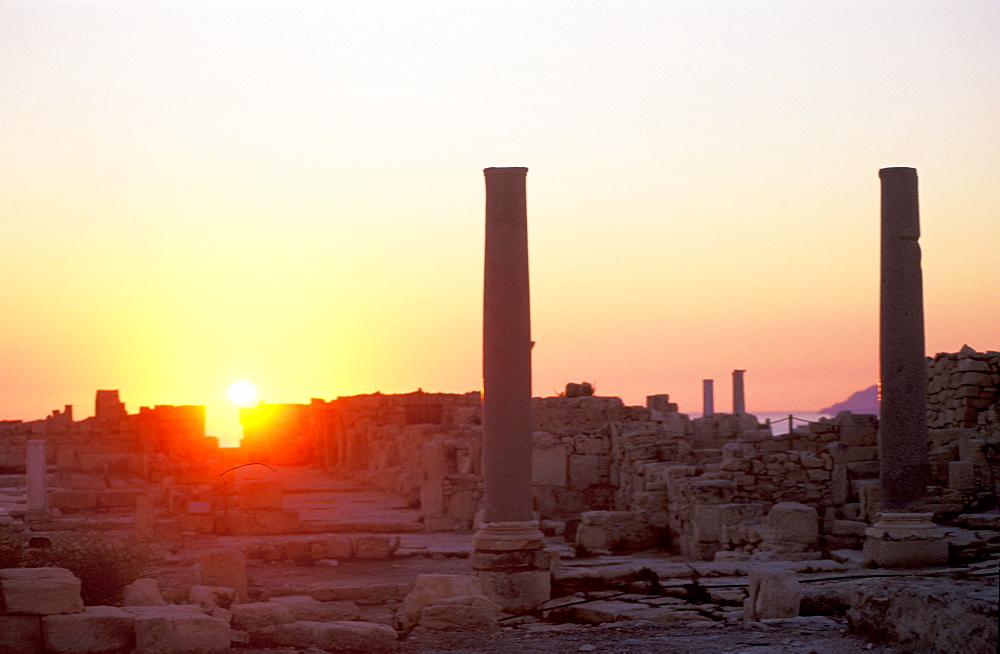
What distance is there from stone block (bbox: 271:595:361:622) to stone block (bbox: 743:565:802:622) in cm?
406

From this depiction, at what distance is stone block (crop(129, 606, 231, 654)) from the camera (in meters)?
8.83

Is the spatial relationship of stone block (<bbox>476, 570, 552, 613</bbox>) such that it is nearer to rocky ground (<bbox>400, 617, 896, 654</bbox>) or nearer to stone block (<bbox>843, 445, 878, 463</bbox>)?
rocky ground (<bbox>400, 617, 896, 654</bbox>)

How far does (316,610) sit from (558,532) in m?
8.95

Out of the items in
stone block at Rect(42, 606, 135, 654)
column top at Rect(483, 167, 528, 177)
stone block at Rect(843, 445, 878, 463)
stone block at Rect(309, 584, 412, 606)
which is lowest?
stone block at Rect(309, 584, 412, 606)

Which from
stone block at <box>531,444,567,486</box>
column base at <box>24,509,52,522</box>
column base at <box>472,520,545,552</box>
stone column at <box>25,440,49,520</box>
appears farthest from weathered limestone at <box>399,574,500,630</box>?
stone column at <box>25,440,49,520</box>

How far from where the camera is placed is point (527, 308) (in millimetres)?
13359

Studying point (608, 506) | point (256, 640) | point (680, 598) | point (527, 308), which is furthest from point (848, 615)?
point (608, 506)

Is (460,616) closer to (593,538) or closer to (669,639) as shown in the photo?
(669,639)

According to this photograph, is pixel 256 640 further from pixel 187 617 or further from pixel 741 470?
pixel 741 470

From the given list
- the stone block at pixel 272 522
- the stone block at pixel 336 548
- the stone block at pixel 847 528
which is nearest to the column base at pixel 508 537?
the stone block at pixel 847 528

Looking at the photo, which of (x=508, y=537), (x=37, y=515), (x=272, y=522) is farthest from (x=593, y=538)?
(x=37, y=515)

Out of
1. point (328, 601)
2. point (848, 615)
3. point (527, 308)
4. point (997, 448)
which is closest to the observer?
point (848, 615)

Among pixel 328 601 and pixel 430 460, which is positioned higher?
pixel 430 460

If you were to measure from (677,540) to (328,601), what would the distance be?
222 inches
